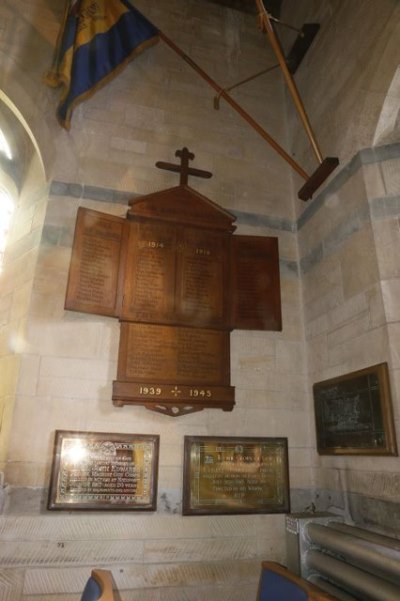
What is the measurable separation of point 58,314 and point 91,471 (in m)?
1.29

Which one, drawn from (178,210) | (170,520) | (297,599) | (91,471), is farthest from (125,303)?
(297,599)

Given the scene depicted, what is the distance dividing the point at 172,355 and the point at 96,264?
1055 mm

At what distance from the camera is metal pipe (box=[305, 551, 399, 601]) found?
2330mm

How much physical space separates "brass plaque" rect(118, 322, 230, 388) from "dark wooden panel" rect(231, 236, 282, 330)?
35cm

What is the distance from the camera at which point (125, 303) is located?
373cm

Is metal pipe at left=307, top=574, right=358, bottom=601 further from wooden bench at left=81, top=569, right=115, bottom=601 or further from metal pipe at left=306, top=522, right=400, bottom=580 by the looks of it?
wooden bench at left=81, top=569, right=115, bottom=601

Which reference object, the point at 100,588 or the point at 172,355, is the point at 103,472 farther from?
the point at 100,588


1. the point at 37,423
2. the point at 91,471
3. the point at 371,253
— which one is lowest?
the point at 91,471

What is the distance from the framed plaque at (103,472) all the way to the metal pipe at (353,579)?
1249 mm

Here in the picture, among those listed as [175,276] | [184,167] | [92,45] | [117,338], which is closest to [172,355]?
[117,338]

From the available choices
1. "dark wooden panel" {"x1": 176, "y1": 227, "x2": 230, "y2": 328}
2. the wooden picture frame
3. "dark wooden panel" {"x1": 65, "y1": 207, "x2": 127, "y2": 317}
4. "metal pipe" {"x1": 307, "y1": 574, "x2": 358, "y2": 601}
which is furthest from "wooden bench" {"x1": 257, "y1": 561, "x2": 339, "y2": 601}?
"dark wooden panel" {"x1": 65, "y1": 207, "x2": 127, "y2": 317}

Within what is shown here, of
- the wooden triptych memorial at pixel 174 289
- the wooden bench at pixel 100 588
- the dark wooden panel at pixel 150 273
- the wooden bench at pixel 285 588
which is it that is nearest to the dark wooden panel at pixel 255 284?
the wooden triptych memorial at pixel 174 289

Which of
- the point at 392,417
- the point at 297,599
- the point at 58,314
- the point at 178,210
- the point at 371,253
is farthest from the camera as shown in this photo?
the point at 178,210

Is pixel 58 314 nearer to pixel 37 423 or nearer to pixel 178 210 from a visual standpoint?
pixel 37 423
